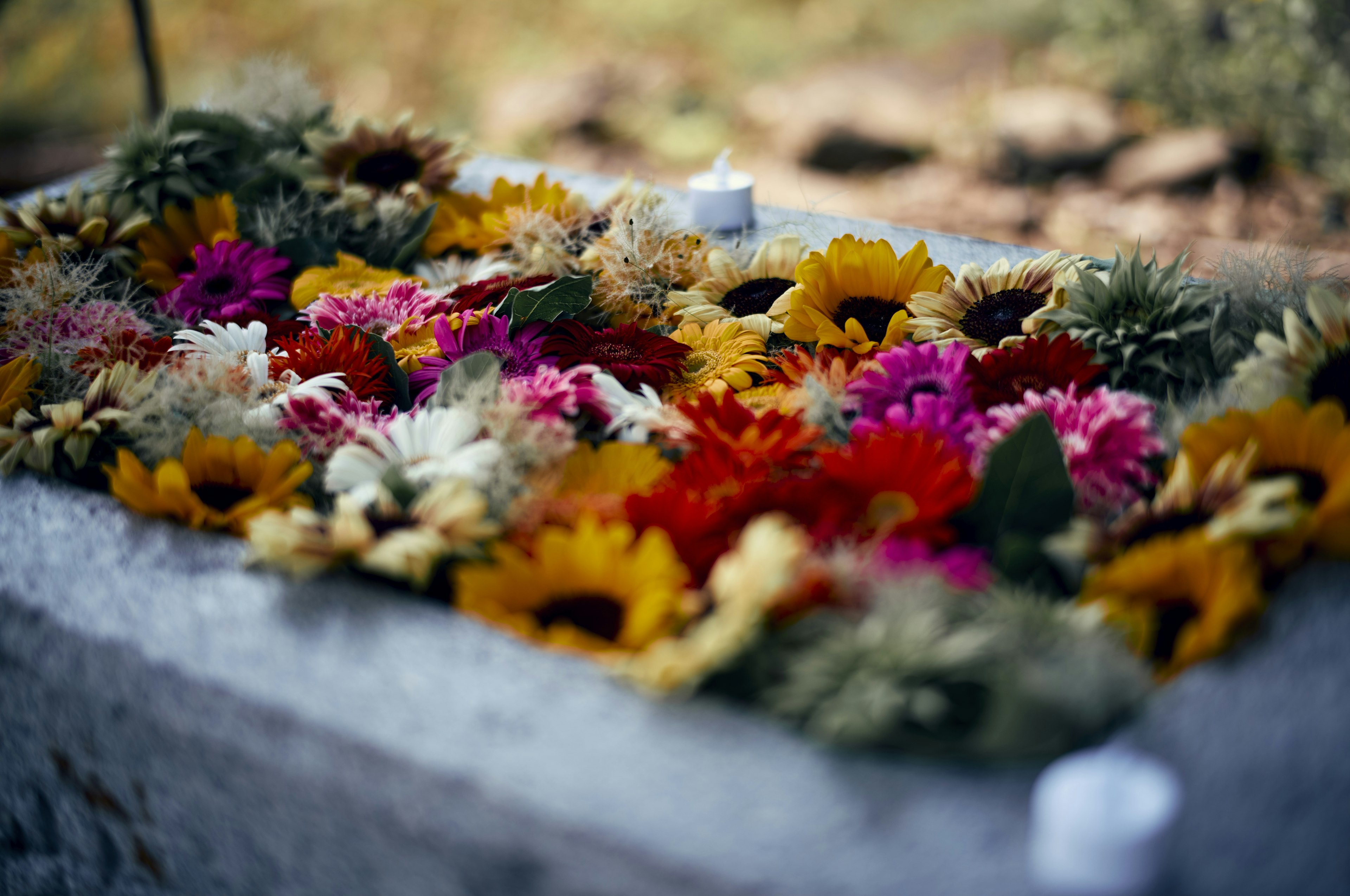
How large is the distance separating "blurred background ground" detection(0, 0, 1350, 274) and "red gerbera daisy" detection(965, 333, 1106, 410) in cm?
113

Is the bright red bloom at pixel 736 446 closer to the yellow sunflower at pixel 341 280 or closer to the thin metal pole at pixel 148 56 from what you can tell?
the yellow sunflower at pixel 341 280

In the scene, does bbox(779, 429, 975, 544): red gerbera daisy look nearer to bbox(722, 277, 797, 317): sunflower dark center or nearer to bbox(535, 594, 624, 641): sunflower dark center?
bbox(535, 594, 624, 641): sunflower dark center

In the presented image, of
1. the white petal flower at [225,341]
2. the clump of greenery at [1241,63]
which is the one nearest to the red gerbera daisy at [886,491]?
the white petal flower at [225,341]

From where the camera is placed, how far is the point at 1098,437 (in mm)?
814

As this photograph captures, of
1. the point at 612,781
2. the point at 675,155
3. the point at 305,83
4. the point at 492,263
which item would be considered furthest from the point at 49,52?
the point at 612,781

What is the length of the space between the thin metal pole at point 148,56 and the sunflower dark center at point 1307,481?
2.13 meters

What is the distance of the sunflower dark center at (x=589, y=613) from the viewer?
2.35 feet

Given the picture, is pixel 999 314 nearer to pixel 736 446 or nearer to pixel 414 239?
pixel 736 446

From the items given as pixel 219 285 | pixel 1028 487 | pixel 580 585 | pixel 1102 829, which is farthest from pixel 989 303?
pixel 219 285

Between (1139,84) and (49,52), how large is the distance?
4171 millimetres

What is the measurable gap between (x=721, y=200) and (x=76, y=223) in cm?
83

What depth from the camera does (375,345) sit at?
104cm

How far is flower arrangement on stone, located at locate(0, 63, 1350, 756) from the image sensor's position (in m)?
0.64

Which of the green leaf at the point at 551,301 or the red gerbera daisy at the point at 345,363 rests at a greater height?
the green leaf at the point at 551,301
